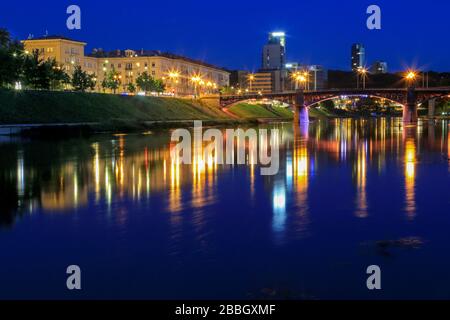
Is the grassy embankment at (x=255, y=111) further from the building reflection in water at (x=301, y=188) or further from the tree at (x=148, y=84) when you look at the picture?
the building reflection in water at (x=301, y=188)

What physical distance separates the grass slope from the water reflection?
1332 inches

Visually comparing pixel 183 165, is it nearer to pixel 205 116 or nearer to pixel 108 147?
pixel 108 147

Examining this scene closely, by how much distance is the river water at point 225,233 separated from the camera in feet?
43.5

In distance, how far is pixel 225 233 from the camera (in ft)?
60.0

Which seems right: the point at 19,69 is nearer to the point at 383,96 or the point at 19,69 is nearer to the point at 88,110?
the point at 88,110

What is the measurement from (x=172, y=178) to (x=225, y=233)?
533 inches

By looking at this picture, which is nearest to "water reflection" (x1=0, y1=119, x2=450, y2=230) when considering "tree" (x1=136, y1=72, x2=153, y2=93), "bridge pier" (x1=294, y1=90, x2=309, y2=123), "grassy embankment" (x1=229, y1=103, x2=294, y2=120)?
"bridge pier" (x1=294, y1=90, x2=309, y2=123)

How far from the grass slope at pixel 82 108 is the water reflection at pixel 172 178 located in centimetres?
3382

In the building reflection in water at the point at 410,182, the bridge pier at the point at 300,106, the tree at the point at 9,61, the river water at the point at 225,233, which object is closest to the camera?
the river water at the point at 225,233

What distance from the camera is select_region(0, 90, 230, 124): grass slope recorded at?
8369 centimetres

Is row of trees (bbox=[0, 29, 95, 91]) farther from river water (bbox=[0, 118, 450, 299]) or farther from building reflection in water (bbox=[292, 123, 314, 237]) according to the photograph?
river water (bbox=[0, 118, 450, 299])

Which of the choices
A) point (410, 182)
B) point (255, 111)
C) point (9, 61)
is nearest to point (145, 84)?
point (255, 111)

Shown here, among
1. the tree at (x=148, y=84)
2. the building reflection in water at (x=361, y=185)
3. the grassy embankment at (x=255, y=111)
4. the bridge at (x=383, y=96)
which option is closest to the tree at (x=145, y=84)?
the tree at (x=148, y=84)

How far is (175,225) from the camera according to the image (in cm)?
1945
